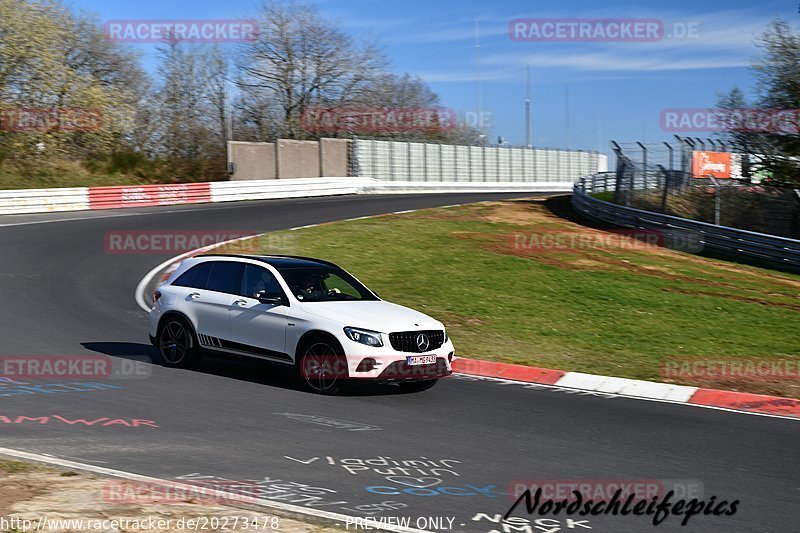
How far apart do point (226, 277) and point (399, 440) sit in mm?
4445

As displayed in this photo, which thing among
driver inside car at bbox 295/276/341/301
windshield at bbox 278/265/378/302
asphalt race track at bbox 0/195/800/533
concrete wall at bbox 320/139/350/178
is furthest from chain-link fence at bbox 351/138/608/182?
driver inside car at bbox 295/276/341/301

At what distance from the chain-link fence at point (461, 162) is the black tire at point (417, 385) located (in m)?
45.6

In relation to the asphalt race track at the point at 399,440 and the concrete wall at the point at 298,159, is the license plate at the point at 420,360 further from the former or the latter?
the concrete wall at the point at 298,159

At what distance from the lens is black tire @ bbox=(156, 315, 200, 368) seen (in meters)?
12.6

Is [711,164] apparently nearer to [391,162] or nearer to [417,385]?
[417,385]

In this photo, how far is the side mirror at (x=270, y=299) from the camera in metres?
11.7

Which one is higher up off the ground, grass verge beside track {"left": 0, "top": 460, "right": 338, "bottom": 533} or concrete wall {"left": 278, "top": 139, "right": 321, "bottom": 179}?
concrete wall {"left": 278, "top": 139, "right": 321, "bottom": 179}

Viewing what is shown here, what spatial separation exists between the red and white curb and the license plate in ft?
6.56

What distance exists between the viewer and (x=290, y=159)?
5397 cm

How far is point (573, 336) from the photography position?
16.2m

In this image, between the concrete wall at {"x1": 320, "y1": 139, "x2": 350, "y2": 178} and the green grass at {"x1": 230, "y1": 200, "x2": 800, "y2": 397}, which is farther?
the concrete wall at {"x1": 320, "y1": 139, "x2": 350, "y2": 178}

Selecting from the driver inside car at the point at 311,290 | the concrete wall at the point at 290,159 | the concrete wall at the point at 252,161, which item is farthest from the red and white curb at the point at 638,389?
the concrete wall at the point at 252,161

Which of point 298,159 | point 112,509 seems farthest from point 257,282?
point 298,159

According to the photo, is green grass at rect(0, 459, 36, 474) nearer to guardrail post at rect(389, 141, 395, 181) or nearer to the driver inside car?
the driver inside car
